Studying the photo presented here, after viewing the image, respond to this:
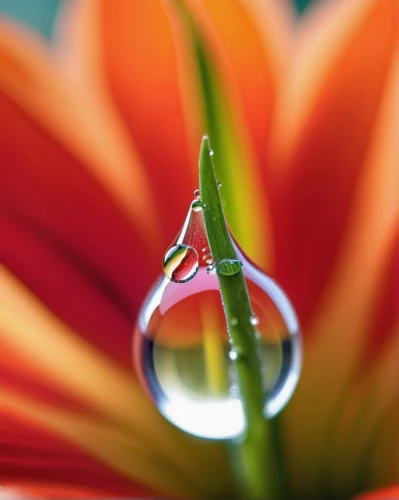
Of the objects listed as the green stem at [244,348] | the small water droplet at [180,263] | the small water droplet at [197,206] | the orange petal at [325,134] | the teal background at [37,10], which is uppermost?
the teal background at [37,10]

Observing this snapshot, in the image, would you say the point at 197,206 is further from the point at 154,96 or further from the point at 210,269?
the point at 154,96

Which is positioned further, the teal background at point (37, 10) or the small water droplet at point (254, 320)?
the teal background at point (37, 10)

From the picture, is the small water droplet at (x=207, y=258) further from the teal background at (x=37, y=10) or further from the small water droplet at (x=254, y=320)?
the teal background at (x=37, y=10)

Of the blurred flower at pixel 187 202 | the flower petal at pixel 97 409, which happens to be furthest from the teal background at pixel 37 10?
the flower petal at pixel 97 409

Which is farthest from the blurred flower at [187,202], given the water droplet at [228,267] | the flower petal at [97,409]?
the water droplet at [228,267]

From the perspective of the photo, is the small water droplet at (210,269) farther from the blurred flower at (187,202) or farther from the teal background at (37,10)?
the teal background at (37,10)

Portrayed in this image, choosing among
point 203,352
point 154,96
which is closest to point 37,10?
point 154,96

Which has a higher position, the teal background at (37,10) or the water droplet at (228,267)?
the teal background at (37,10)
